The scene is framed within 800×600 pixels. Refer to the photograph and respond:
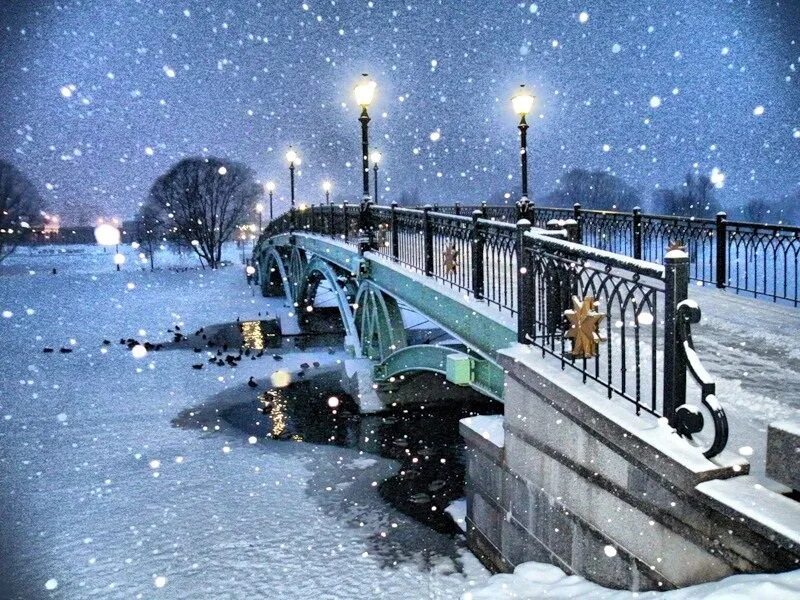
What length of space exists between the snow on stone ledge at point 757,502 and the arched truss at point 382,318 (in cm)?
1214

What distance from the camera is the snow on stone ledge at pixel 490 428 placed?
24.6 feet

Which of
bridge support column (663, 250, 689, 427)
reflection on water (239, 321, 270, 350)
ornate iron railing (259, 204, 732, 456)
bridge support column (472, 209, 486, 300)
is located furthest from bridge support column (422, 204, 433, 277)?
reflection on water (239, 321, 270, 350)

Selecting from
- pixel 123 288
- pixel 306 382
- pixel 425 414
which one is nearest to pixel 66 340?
pixel 306 382

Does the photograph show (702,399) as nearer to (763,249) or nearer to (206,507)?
(763,249)

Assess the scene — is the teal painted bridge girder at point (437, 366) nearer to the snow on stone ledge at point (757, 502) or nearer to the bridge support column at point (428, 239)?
the bridge support column at point (428, 239)

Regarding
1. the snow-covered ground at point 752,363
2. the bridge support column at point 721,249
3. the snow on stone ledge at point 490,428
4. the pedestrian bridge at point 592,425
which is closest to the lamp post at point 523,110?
the pedestrian bridge at point 592,425

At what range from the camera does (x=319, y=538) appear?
10.5 meters

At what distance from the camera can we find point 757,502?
3855 mm

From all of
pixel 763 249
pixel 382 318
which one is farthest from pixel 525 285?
pixel 382 318

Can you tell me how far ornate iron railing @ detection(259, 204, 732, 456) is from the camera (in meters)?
4.44

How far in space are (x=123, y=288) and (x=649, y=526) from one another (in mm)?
48239

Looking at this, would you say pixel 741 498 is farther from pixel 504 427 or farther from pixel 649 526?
pixel 504 427

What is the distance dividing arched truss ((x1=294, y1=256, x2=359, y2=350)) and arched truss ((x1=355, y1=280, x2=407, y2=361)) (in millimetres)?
1372

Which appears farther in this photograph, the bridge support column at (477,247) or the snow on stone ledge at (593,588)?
the bridge support column at (477,247)
